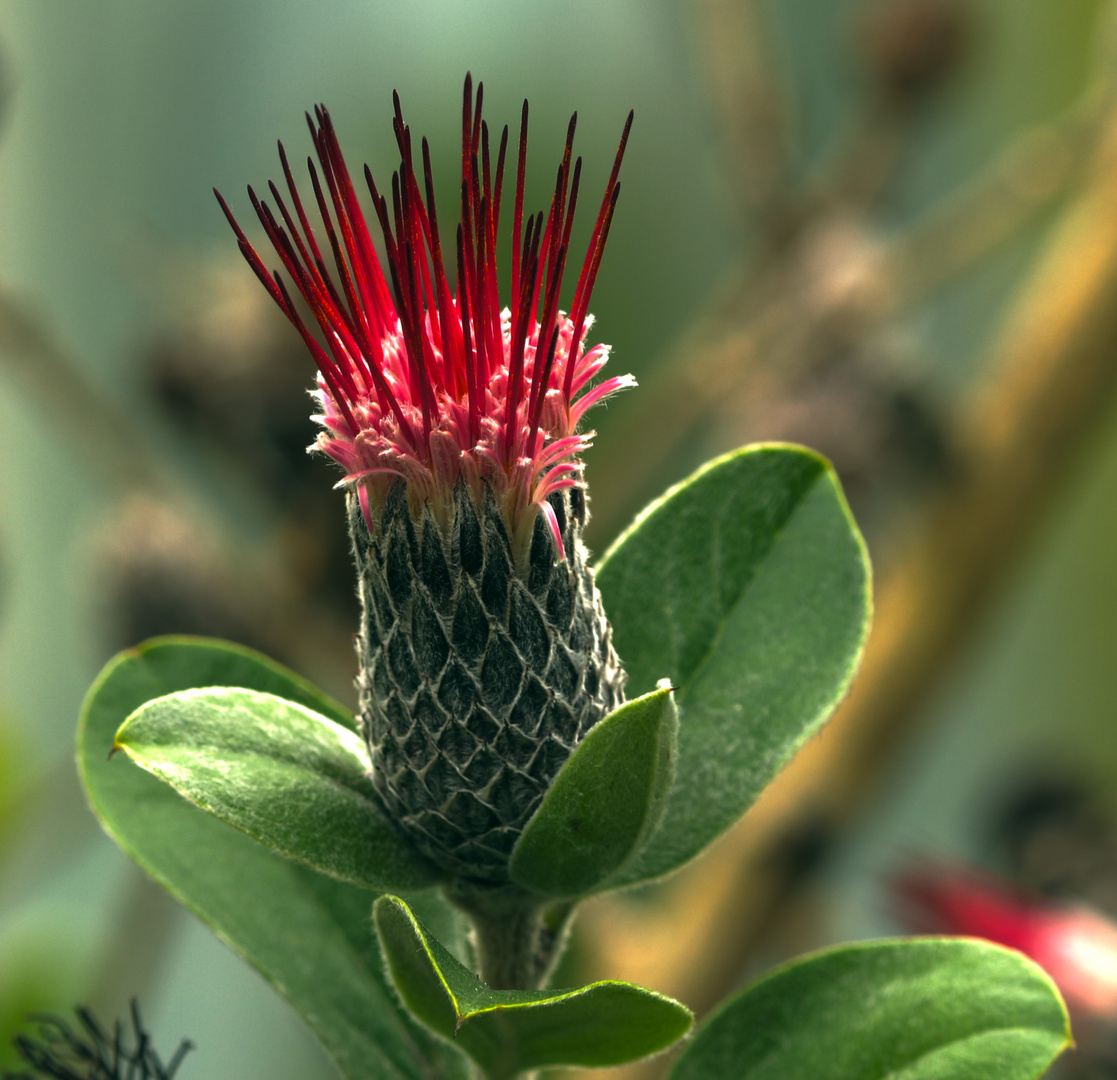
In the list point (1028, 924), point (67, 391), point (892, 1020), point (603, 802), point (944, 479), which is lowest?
point (1028, 924)

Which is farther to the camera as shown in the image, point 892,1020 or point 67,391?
point 67,391

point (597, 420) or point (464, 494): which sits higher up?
point (464, 494)

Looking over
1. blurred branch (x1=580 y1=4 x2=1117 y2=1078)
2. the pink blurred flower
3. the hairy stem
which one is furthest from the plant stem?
blurred branch (x1=580 y1=4 x2=1117 y2=1078)

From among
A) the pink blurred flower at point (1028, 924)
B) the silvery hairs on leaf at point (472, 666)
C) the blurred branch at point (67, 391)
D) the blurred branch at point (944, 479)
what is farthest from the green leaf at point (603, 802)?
the blurred branch at point (67, 391)

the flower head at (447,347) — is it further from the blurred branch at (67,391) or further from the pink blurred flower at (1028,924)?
the blurred branch at (67,391)

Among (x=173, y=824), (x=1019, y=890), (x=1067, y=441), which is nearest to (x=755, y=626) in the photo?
(x=173, y=824)

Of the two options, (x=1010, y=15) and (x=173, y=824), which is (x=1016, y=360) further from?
(x=1010, y=15)

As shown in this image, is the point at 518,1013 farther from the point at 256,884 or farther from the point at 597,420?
the point at 597,420

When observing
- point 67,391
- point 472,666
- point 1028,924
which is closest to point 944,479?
point 1028,924
